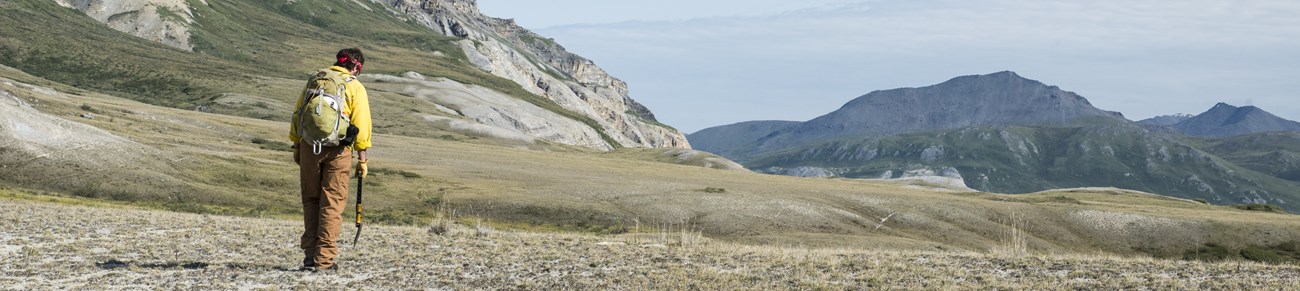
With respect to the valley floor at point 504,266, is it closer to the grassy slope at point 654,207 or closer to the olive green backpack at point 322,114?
the olive green backpack at point 322,114

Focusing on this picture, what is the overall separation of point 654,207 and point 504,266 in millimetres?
38705

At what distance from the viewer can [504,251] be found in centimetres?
1952

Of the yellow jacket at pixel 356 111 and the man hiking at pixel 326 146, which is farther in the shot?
Answer: the yellow jacket at pixel 356 111

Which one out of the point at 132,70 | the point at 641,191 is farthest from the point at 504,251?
the point at 132,70

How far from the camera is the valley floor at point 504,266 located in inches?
581

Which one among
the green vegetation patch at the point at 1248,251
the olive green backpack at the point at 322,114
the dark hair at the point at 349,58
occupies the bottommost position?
the green vegetation patch at the point at 1248,251

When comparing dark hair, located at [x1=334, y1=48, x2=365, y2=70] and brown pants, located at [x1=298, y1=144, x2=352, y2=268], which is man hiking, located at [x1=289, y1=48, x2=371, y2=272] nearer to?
brown pants, located at [x1=298, y1=144, x2=352, y2=268]

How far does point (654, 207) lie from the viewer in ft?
182

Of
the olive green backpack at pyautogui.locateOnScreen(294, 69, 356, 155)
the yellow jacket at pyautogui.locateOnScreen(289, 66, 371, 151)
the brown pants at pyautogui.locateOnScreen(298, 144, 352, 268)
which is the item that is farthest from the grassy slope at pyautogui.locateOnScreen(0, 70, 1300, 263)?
the olive green backpack at pyautogui.locateOnScreen(294, 69, 356, 155)

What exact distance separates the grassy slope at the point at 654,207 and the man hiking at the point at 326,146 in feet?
90.9

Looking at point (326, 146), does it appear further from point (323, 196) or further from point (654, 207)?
point (654, 207)

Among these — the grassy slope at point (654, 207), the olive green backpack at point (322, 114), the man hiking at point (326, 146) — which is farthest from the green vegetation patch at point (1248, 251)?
the olive green backpack at point (322, 114)

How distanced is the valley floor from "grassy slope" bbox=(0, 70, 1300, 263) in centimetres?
2297

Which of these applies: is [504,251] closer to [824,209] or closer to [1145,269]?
[1145,269]
